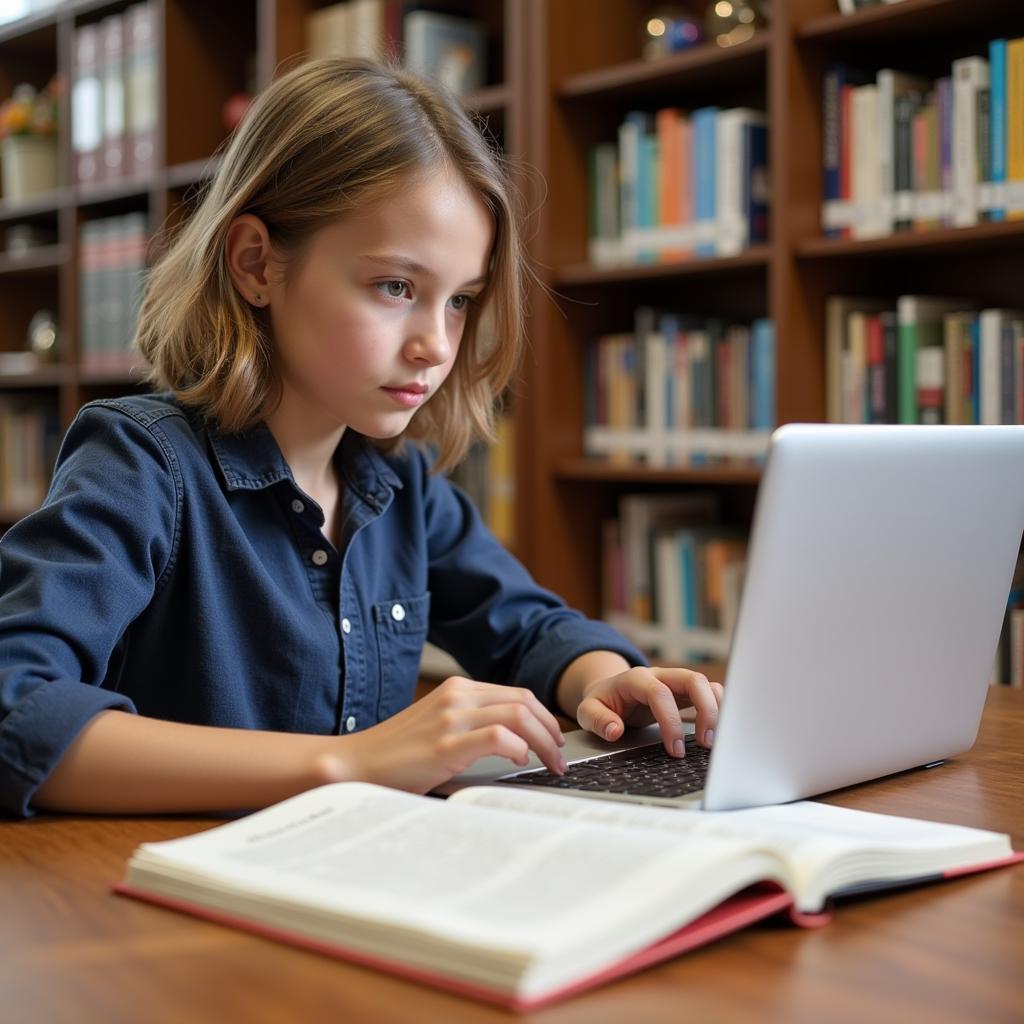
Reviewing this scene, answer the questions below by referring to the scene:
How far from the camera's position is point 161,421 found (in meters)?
1.16

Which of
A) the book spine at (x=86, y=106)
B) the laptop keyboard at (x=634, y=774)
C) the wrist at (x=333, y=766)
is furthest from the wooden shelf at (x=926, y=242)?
the book spine at (x=86, y=106)

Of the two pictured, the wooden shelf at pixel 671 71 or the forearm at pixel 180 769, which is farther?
the wooden shelf at pixel 671 71

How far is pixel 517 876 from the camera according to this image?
2.05ft

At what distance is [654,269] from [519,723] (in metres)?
1.69

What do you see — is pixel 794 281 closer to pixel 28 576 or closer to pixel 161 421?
pixel 161 421

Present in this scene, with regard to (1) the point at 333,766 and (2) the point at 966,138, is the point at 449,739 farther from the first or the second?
(2) the point at 966,138

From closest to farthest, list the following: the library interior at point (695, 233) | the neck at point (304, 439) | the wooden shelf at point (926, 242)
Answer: the neck at point (304, 439) < the wooden shelf at point (926, 242) < the library interior at point (695, 233)

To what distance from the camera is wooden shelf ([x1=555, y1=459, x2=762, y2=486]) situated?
7.59 feet

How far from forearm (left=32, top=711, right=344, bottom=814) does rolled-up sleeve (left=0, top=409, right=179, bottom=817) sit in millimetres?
17

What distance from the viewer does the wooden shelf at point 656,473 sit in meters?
2.31

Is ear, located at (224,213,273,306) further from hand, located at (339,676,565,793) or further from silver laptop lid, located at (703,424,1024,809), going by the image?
silver laptop lid, located at (703,424,1024,809)

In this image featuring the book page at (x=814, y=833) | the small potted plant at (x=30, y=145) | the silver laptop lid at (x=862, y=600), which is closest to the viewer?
the book page at (x=814, y=833)

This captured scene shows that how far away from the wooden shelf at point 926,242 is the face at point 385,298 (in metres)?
1.05

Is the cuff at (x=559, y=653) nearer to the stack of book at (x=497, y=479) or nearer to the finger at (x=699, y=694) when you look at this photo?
the finger at (x=699, y=694)
